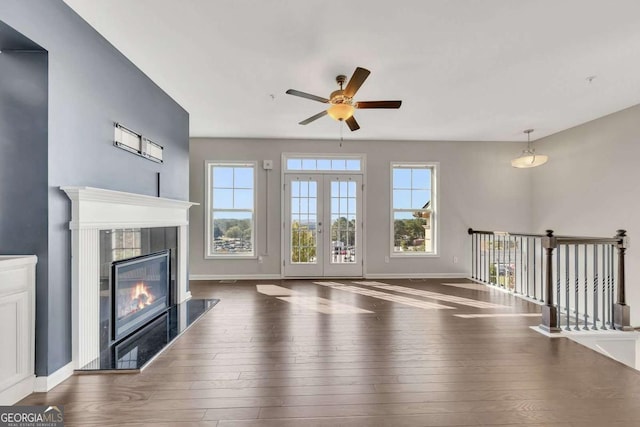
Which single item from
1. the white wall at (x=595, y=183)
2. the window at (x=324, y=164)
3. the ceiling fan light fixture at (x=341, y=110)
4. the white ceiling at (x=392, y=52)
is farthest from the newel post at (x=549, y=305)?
the window at (x=324, y=164)

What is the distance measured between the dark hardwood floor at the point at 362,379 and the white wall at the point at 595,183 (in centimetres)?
211

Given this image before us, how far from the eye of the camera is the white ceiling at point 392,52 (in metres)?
2.10

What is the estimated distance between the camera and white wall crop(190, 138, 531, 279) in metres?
5.35

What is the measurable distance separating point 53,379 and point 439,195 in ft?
18.3

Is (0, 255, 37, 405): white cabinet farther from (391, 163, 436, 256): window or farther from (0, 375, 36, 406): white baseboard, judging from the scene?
(391, 163, 436, 256): window

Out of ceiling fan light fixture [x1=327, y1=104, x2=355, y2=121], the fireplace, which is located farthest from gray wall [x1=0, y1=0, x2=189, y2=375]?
ceiling fan light fixture [x1=327, y1=104, x2=355, y2=121]

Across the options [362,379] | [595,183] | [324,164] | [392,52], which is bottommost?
[362,379]

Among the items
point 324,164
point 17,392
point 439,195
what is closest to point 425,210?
point 439,195

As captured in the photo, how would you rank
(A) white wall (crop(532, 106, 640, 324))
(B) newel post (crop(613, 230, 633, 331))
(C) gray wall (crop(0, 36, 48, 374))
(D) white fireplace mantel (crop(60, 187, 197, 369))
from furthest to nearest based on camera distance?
(A) white wall (crop(532, 106, 640, 324))
(B) newel post (crop(613, 230, 633, 331))
(D) white fireplace mantel (crop(60, 187, 197, 369))
(C) gray wall (crop(0, 36, 48, 374))

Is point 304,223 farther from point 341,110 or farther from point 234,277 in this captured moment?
point 341,110

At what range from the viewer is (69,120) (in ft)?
6.79

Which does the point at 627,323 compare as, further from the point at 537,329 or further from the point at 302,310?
the point at 302,310

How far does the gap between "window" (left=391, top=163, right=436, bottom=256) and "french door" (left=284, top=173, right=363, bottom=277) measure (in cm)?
74

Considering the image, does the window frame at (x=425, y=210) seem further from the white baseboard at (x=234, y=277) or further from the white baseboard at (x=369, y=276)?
the white baseboard at (x=234, y=277)
